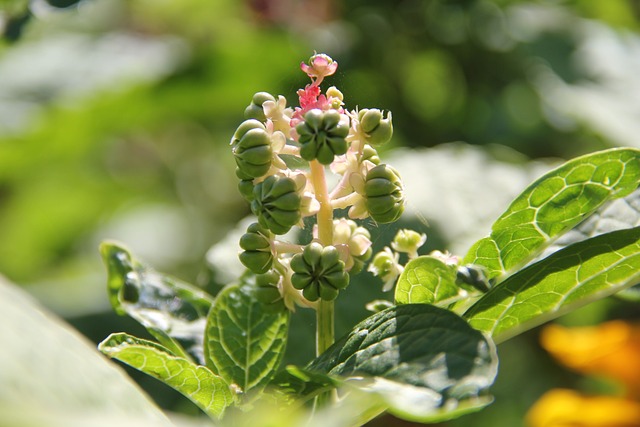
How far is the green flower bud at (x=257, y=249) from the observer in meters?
0.78

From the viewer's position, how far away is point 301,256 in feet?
2.50

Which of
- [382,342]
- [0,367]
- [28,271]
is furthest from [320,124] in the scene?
[28,271]

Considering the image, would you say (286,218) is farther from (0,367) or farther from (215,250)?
(215,250)

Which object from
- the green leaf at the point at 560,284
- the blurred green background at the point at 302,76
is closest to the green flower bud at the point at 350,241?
the green leaf at the point at 560,284

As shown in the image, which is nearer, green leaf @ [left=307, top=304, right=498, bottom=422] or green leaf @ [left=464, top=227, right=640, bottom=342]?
green leaf @ [left=307, top=304, right=498, bottom=422]

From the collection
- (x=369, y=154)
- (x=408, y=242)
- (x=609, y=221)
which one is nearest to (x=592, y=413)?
(x=609, y=221)

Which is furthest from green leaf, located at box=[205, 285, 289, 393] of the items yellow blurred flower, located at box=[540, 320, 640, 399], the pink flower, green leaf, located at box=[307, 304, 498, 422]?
yellow blurred flower, located at box=[540, 320, 640, 399]

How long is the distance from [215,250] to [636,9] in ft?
6.11

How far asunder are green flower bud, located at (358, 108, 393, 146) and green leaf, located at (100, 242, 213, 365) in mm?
313

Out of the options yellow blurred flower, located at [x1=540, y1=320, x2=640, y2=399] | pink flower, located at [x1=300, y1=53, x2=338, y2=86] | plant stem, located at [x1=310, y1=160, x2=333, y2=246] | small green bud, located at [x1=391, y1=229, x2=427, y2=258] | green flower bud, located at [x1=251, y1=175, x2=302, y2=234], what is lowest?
yellow blurred flower, located at [x1=540, y1=320, x2=640, y2=399]

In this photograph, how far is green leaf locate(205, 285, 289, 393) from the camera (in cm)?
87

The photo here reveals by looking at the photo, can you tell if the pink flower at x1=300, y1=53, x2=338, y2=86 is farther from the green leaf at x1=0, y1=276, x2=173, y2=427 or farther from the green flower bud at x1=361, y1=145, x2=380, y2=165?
the green leaf at x1=0, y1=276, x2=173, y2=427

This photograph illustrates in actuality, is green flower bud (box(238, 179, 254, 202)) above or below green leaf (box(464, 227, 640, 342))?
above

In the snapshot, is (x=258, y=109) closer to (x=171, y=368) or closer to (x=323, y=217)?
(x=323, y=217)
